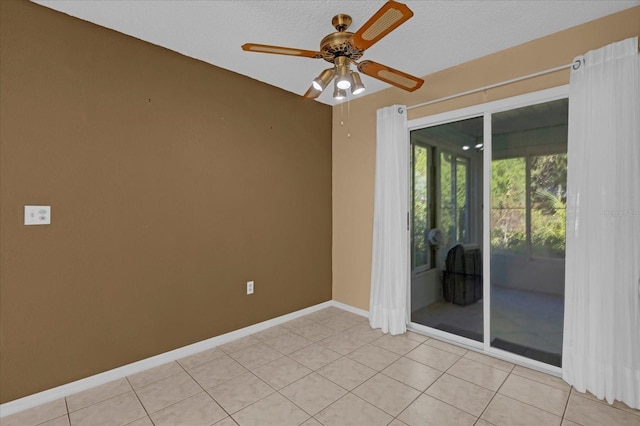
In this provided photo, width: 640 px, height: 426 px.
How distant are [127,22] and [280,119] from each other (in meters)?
1.61

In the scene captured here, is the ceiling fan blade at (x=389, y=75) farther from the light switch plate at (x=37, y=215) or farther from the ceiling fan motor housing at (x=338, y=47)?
the light switch plate at (x=37, y=215)

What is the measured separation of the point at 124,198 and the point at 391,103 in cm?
280

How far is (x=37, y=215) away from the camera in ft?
6.66

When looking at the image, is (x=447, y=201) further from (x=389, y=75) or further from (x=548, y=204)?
(x=389, y=75)

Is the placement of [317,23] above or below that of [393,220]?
above

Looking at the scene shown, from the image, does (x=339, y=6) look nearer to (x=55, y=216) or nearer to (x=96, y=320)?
(x=55, y=216)

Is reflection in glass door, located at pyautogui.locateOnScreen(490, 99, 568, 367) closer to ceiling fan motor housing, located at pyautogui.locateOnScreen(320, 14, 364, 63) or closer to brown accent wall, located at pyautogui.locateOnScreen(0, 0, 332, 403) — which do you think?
ceiling fan motor housing, located at pyautogui.locateOnScreen(320, 14, 364, 63)

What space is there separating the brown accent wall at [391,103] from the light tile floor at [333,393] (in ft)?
3.91

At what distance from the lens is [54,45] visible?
2072mm

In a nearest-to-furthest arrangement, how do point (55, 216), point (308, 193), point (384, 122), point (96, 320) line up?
point (55, 216) < point (96, 320) < point (384, 122) < point (308, 193)

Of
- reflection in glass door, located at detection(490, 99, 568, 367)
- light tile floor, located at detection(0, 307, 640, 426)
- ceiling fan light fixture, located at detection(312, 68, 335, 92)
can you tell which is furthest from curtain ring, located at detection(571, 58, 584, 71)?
light tile floor, located at detection(0, 307, 640, 426)

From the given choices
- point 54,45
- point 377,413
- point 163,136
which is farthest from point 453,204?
point 54,45

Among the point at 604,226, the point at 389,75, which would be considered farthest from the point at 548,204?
the point at 389,75

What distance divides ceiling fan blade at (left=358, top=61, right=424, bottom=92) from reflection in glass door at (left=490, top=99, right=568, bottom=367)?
43.3 inches
